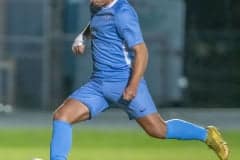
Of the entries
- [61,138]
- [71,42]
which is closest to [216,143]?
[61,138]

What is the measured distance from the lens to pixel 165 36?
18453mm

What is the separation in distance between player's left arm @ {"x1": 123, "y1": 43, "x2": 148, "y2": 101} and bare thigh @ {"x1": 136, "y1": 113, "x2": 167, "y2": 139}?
1.30ft

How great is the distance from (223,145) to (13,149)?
11.8ft

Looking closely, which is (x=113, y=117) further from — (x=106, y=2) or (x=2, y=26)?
(x=106, y=2)

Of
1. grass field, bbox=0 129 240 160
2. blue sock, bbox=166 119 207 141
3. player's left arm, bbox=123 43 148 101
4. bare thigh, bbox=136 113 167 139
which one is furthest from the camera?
grass field, bbox=0 129 240 160

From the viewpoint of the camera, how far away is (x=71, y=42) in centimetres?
1842

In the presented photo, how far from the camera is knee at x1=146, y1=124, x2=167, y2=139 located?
28.5 feet

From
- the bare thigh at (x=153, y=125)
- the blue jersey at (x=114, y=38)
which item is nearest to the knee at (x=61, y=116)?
the blue jersey at (x=114, y=38)

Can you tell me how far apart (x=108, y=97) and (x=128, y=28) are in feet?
2.14

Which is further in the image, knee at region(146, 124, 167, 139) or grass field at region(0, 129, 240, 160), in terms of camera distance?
grass field at region(0, 129, 240, 160)

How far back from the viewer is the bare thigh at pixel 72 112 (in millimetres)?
8328

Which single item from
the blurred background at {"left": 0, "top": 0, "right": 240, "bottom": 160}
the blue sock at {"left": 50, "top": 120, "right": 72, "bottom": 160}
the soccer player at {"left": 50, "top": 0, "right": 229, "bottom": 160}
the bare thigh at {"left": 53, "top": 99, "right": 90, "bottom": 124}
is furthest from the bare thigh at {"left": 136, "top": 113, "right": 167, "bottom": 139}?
the blurred background at {"left": 0, "top": 0, "right": 240, "bottom": 160}

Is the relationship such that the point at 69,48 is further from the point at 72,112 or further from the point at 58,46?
the point at 72,112

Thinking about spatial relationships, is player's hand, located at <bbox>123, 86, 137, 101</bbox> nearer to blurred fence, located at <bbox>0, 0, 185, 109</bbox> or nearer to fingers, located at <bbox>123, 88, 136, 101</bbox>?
fingers, located at <bbox>123, 88, 136, 101</bbox>
